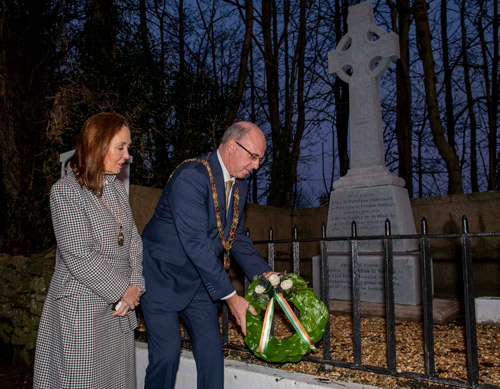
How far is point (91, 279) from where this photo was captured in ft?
6.78

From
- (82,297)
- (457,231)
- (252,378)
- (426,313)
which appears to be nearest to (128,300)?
(82,297)

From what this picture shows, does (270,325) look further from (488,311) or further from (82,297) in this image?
(488,311)

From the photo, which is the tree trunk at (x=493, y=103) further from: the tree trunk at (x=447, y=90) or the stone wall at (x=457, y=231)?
the stone wall at (x=457, y=231)

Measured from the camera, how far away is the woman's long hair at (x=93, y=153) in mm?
2207

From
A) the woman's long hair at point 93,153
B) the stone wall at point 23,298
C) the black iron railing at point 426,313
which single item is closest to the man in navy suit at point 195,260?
the woman's long hair at point 93,153

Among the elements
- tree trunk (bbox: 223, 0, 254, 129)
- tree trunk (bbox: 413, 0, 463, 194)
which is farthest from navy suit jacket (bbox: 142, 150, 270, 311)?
tree trunk (bbox: 413, 0, 463, 194)

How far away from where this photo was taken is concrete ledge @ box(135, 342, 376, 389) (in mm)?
2500

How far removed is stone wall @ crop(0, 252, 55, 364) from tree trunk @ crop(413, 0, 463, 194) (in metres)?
8.52

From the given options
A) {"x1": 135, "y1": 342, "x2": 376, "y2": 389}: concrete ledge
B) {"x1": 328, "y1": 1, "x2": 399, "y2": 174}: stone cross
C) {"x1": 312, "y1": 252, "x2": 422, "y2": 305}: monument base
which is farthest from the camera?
{"x1": 328, "y1": 1, "x2": 399, "y2": 174}: stone cross

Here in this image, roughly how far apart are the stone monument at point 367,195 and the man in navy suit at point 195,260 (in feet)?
11.4

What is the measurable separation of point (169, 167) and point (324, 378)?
5.09 m

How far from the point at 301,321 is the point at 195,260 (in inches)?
26.2

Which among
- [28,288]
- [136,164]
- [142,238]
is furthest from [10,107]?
[142,238]

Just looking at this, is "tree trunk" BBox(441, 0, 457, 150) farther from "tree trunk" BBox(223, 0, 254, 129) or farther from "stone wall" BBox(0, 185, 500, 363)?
"stone wall" BBox(0, 185, 500, 363)
